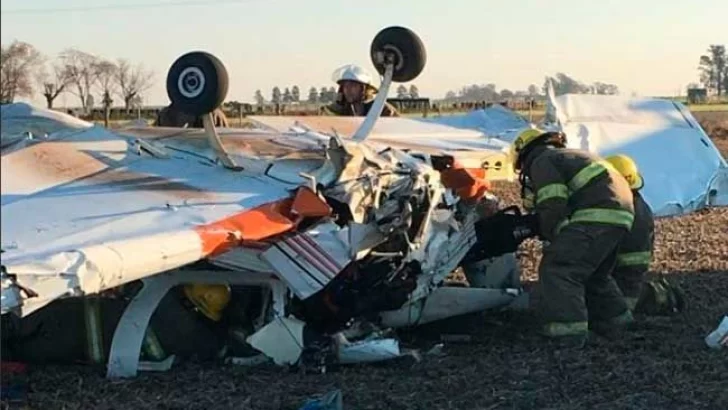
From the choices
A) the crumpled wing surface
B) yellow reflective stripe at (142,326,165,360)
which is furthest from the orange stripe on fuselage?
yellow reflective stripe at (142,326,165,360)

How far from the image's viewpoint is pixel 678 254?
9820 mm

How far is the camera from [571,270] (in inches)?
248

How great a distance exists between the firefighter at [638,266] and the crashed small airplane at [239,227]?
3.54 ft

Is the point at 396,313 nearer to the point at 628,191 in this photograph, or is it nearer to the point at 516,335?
the point at 516,335

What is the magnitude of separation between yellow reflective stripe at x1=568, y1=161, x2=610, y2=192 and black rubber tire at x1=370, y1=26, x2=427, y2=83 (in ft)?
3.96

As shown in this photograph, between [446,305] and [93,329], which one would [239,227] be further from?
[446,305]

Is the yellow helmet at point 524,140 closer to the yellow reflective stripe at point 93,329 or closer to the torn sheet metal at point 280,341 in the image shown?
the torn sheet metal at point 280,341

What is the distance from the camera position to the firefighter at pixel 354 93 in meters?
9.12

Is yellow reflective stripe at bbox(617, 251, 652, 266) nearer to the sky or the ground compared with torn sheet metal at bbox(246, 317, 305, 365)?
nearer to the sky

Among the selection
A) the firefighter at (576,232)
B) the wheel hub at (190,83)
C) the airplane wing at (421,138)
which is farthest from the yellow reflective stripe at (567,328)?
the wheel hub at (190,83)

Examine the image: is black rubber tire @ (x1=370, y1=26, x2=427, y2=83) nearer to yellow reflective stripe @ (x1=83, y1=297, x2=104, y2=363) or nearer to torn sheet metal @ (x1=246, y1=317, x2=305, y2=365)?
torn sheet metal @ (x1=246, y1=317, x2=305, y2=365)

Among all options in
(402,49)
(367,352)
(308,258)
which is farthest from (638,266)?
(308,258)

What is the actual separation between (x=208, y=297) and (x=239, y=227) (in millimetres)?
699

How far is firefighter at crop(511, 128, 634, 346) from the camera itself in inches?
246
